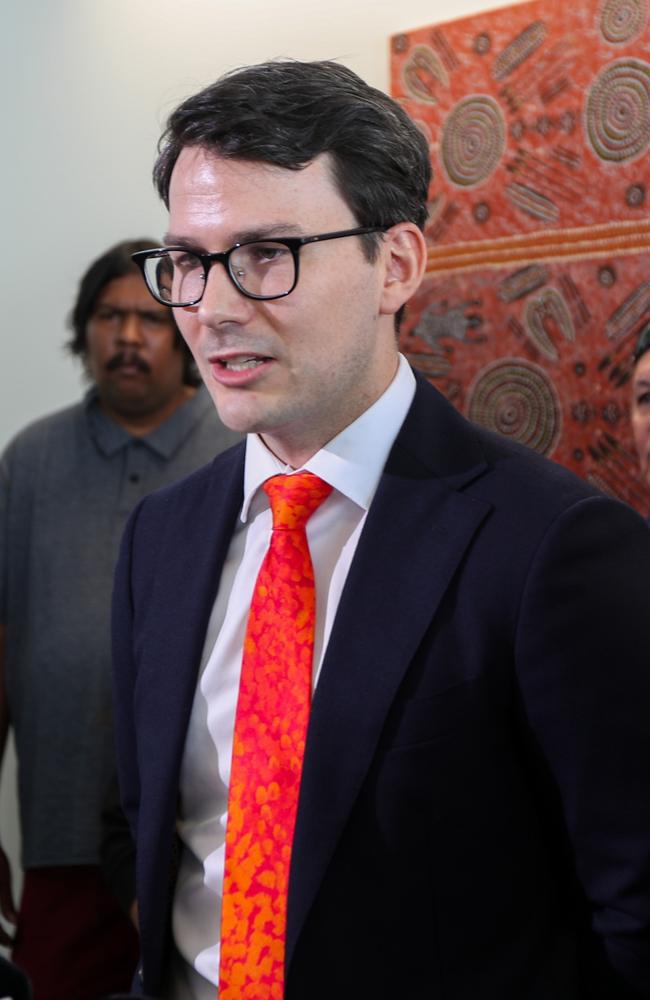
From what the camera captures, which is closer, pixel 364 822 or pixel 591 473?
pixel 364 822

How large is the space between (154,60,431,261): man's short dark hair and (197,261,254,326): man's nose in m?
0.12

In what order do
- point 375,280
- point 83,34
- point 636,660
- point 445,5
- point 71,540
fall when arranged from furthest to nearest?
point 83,34 → point 71,540 → point 445,5 → point 375,280 → point 636,660

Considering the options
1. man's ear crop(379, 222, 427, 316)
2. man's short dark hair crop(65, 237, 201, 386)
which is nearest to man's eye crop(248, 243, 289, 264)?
man's ear crop(379, 222, 427, 316)

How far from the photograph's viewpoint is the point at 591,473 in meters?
1.82

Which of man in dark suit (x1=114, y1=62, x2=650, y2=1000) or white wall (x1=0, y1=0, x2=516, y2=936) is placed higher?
white wall (x1=0, y1=0, x2=516, y2=936)

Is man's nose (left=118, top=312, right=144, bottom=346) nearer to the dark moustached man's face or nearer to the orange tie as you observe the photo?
the dark moustached man's face

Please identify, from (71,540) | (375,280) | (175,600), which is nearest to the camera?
(375,280)

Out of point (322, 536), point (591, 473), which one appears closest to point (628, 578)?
point (322, 536)

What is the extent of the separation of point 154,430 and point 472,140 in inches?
36.1

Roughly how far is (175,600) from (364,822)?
35 cm

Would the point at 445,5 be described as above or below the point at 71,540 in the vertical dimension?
above

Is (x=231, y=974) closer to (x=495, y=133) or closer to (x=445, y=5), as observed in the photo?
(x=495, y=133)

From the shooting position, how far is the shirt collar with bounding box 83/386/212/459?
243cm

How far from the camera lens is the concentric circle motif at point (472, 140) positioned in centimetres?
188
